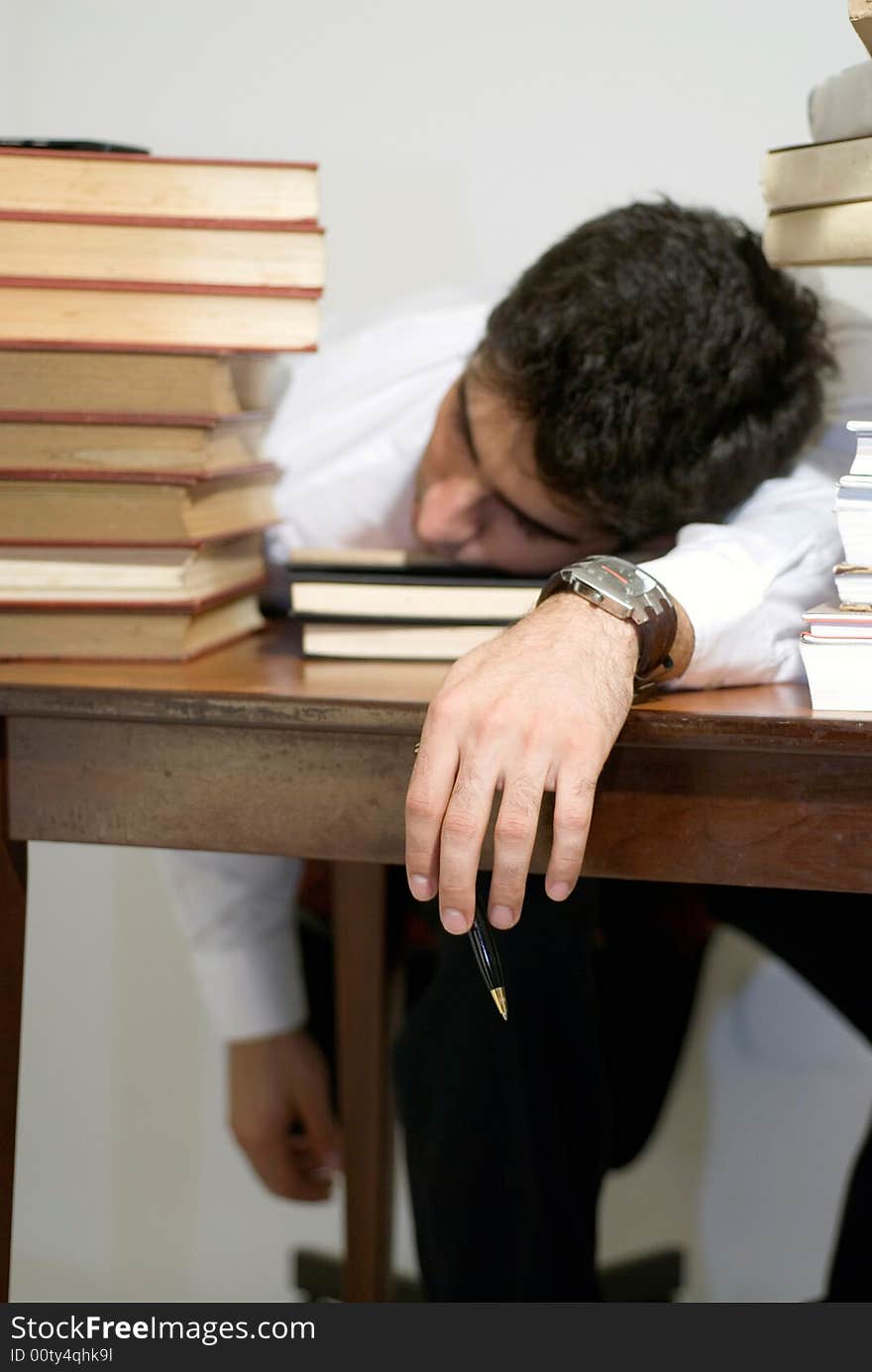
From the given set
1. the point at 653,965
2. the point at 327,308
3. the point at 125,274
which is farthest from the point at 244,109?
the point at 653,965

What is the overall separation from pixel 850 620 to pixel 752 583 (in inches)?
5.4

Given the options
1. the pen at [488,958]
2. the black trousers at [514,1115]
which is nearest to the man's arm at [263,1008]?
the black trousers at [514,1115]

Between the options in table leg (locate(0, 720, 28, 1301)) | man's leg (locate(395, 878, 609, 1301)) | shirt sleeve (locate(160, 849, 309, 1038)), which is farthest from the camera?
shirt sleeve (locate(160, 849, 309, 1038))

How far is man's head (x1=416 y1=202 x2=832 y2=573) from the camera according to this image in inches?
38.8

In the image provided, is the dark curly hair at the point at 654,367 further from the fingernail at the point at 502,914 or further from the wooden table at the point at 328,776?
the fingernail at the point at 502,914

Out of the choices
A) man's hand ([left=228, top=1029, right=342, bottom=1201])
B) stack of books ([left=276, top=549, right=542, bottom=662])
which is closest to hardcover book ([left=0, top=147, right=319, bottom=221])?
stack of books ([left=276, top=549, right=542, bottom=662])

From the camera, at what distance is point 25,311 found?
87 centimetres

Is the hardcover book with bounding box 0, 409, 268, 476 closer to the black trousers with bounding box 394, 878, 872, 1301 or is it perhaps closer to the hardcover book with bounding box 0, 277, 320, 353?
the hardcover book with bounding box 0, 277, 320, 353

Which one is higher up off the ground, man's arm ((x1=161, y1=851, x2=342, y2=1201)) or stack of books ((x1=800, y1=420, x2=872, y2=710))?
stack of books ((x1=800, y1=420, x2=872, y2=710))

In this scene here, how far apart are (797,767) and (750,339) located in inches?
16.8

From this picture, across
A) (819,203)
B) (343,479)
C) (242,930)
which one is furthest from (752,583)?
(242,930)

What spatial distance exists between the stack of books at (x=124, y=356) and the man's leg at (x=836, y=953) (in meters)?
0.57

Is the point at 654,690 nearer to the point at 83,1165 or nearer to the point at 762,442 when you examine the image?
the point at 762,442

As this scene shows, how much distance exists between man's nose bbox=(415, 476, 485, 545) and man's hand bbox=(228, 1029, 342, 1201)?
0.58 m
